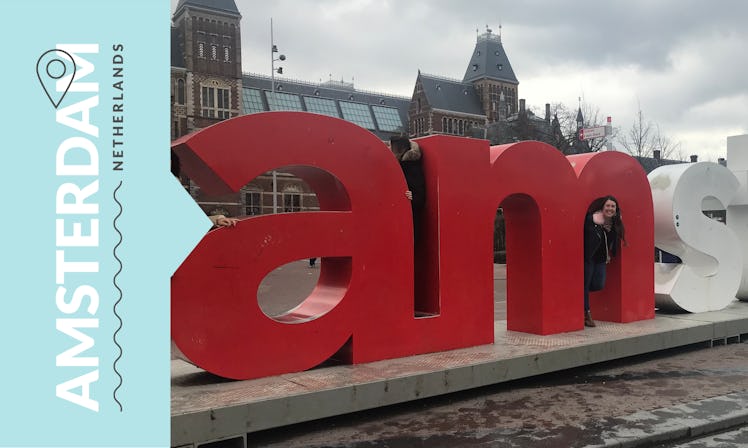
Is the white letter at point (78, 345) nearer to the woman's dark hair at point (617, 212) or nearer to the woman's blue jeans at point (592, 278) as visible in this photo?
the woman's blue jeans at point (592, 278)

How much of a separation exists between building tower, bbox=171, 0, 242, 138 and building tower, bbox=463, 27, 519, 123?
3012 cm

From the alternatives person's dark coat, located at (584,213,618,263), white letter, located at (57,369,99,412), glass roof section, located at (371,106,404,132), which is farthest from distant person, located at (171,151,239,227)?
glass roof section, located at (371,106,404,132)

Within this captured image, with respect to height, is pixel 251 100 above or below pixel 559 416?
above

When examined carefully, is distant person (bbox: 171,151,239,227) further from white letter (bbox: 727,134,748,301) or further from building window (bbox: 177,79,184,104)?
building window (bbox: 177,79,184,104)

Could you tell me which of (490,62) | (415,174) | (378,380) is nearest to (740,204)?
(415,174)

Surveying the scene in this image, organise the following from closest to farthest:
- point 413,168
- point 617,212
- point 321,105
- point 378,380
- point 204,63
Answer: point 378,380, point 413,168, point 617,212, point 204,63, point 321,105

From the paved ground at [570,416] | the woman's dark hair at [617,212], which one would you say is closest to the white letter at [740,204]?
the woman's dark hair at [617,212]

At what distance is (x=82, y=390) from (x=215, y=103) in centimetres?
5049

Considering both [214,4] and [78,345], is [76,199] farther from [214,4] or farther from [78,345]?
[214,4]

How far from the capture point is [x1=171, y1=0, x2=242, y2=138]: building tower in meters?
48.3

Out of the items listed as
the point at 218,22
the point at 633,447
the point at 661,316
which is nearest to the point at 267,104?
the point at 218,22

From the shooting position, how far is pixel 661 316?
8.52 metres

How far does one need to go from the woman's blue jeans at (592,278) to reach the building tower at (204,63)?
43664 mm

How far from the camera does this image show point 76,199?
2117mm
